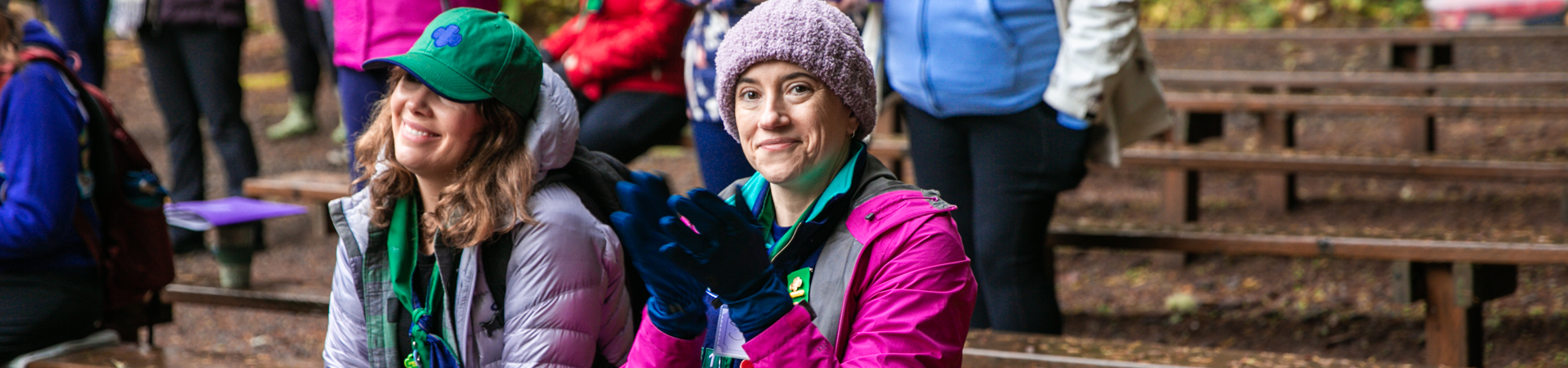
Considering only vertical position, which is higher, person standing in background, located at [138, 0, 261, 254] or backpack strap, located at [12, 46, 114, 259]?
backpack strap, located at [12, 46, 114, 259]

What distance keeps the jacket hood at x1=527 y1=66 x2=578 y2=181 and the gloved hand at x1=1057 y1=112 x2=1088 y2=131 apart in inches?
49.5

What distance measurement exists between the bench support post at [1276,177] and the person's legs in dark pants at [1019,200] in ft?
9.38

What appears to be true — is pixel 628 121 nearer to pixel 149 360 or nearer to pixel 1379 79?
pixel 149 360

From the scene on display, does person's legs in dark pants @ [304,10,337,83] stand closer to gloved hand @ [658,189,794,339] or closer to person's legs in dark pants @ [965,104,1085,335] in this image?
person's legs in dark pants @ [965,104,1085,335]

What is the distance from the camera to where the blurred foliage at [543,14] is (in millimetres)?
11930

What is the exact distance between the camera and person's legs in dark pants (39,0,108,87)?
228 inches

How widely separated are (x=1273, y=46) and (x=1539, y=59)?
1.95 m

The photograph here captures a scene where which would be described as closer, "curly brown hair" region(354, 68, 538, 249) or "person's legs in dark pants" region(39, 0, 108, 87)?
"curly brown hair" region(354, 68, 538, 249)

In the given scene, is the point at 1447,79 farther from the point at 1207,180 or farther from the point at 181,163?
the point at 181,163

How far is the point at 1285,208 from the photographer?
18.8 ft

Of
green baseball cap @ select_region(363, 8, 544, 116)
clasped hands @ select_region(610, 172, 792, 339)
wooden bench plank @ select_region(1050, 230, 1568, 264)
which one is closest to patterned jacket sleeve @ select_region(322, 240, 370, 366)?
green baseball cap @ select_region(363, 8, 544, 116)

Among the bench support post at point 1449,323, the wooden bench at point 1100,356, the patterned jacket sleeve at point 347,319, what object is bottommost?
the bench support post at point 1449,323

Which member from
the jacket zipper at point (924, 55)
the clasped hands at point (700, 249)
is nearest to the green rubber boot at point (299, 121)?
the jacket zipper at point (924, 55)

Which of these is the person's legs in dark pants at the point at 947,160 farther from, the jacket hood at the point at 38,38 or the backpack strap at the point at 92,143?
the jacket hood at the point at 38,38
